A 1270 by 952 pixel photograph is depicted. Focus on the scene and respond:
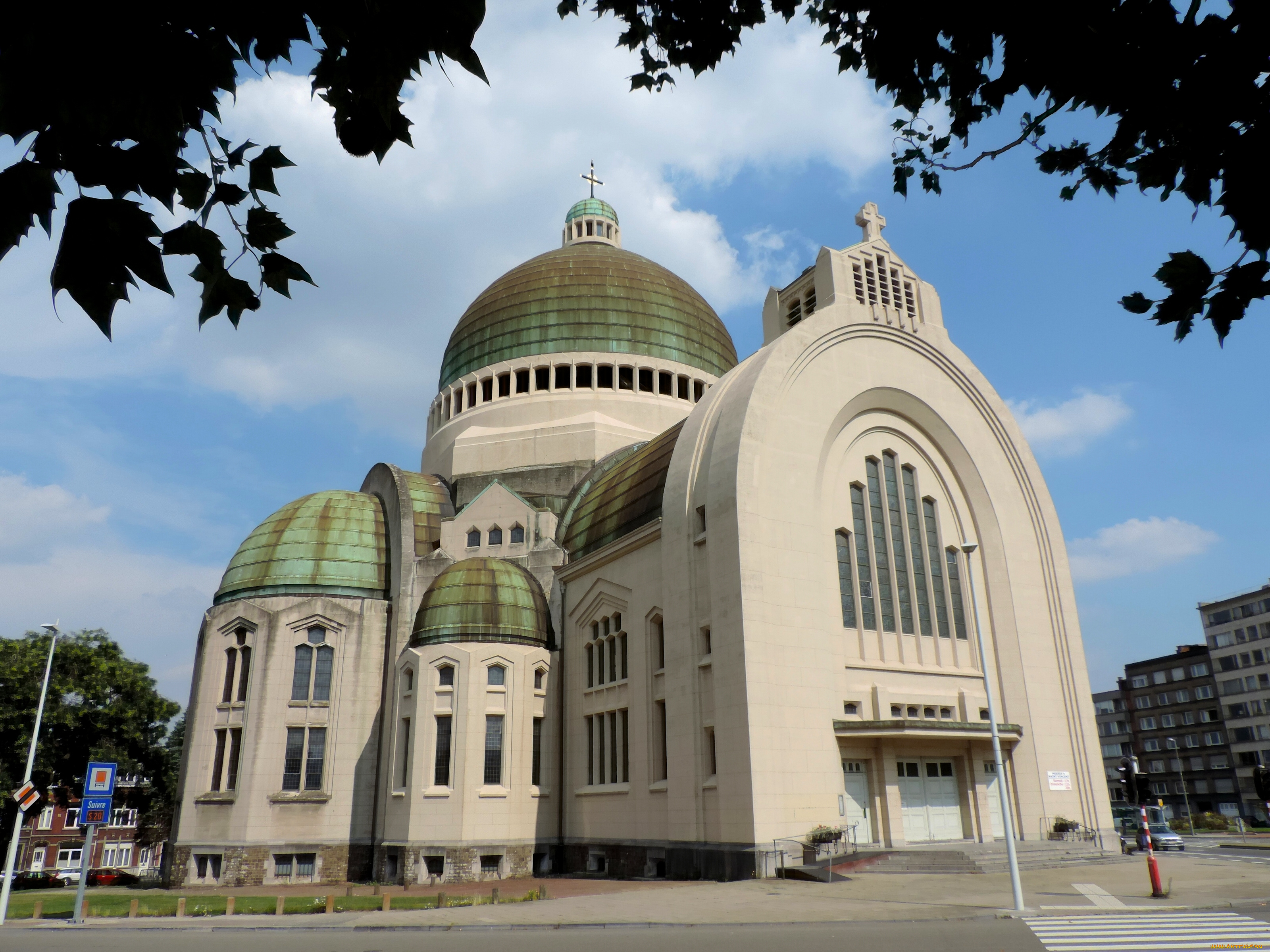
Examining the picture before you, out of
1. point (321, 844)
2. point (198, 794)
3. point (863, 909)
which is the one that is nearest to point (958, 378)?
point (863, 909)

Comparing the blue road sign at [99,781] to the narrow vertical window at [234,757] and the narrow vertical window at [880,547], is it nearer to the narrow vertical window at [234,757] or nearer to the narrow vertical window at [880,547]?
the narrow vertical window at [234,757]

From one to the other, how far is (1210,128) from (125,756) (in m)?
45.0

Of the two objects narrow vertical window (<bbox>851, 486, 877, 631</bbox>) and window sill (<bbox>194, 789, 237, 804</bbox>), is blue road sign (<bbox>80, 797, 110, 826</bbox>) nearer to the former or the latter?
window sill (<bbox>194, 789, 237, 804</bbox>)

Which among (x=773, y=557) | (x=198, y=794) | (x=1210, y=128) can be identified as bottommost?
(x=198, y=794)

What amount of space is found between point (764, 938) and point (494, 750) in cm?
1683

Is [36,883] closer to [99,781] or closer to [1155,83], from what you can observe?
[99,781]

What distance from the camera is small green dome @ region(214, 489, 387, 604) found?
1345 inches

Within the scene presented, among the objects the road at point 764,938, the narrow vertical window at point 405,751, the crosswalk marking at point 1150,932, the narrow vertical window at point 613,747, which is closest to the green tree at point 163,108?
the road at point 764,938

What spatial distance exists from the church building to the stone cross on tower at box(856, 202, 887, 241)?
0.15 m

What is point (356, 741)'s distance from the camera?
3228 cm

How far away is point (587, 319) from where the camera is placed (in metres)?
43.3

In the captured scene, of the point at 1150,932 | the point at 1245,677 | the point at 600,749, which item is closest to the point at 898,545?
the point at 600,749

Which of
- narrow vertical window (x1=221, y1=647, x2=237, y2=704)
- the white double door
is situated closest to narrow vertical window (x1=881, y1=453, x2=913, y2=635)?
the white double door

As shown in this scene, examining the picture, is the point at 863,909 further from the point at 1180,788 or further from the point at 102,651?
the point at 1180,788
